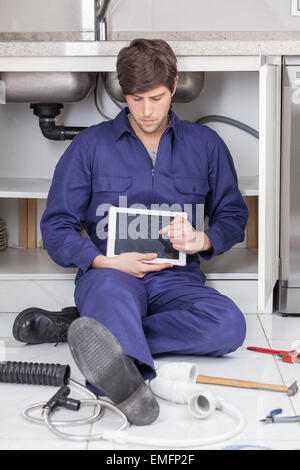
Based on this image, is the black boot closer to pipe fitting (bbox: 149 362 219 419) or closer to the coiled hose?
the coiled hose

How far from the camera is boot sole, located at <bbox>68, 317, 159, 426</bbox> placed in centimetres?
159

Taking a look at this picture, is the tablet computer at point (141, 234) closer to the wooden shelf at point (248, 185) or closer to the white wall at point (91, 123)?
the wooden shelf at point (248, 185)

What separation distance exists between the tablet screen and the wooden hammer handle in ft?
1.62

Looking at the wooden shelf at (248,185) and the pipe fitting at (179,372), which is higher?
the wooden shelf at (248,185)

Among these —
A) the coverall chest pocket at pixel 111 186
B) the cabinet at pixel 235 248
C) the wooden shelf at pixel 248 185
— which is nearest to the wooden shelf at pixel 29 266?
the cabinet at pixel 235 248

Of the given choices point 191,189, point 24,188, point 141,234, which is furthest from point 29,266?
point 191,189

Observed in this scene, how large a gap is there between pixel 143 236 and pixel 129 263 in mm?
124

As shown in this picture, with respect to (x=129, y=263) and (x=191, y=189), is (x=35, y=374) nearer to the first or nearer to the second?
(x=129, y=263)

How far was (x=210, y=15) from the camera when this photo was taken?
277 cm

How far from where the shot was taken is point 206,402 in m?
1.68

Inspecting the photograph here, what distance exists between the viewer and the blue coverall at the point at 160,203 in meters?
2.02

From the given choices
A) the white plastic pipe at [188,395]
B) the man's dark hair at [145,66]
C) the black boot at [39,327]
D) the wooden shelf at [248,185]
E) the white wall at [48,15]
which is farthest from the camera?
the white wall at [48,15]

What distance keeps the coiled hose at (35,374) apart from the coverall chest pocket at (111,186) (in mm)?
620
